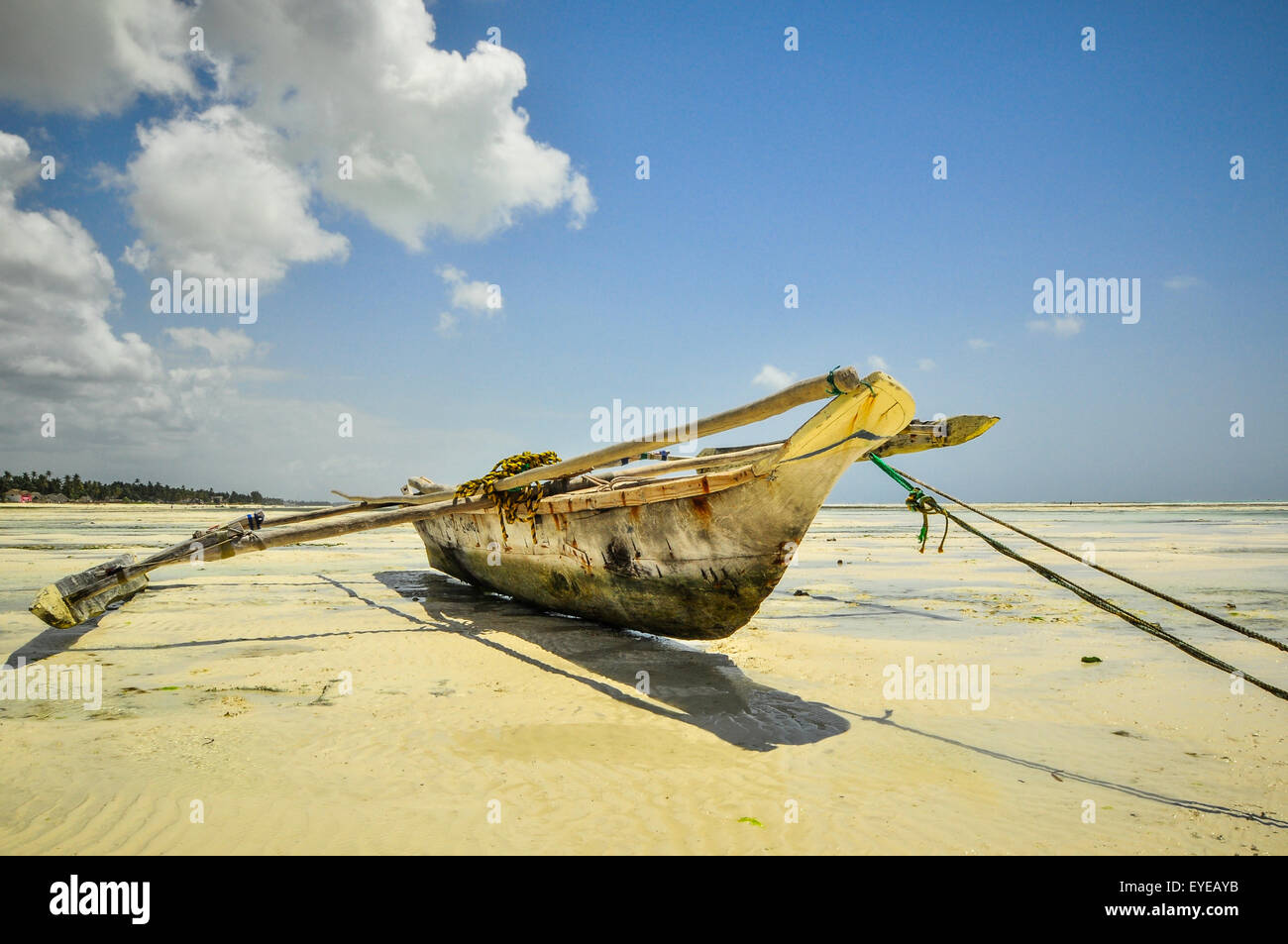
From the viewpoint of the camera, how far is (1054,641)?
6.61m

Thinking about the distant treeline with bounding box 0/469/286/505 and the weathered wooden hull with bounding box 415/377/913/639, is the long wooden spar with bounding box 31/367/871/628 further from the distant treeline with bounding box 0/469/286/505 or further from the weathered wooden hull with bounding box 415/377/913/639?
the distant treeline with bounding box 0/469/286/505

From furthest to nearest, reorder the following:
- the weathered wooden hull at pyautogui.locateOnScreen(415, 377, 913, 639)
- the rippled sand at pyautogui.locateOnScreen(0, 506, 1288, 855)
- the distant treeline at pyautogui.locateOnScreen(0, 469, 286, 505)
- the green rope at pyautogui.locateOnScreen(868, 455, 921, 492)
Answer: the distant treeline at pyautogui.locateOnScreen(0, 469, 286, 505) < the green rope at pyautogui.locateOnScreen(868, 455, 921, 492) < the weathered wooden hull at pyautogui.locateOnScreen(415, 377, 913, 639) < the rippled sand at pyautogui.locateOnScreen(0, 506, 1288, 855)

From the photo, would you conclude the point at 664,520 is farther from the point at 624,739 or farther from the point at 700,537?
the point at 624,739

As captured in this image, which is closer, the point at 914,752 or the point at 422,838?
the point at 422,838

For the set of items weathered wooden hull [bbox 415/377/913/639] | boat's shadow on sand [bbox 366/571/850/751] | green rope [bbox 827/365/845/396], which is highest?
green rope [bbox 827/365/845/396]

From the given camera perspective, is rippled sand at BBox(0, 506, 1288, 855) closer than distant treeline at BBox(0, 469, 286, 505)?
Yes

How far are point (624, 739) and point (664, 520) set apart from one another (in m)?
1.89

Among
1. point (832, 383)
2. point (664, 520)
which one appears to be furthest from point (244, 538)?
point (832, 383)

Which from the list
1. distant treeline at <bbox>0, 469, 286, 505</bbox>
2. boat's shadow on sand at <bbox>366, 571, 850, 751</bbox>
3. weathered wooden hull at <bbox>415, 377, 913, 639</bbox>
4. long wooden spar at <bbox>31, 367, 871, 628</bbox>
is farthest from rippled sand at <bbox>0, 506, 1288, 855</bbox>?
distant treeline at <bbox>0, 469, 286, 505</bbox>

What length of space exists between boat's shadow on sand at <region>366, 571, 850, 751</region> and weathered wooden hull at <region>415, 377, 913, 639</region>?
12.0 inches

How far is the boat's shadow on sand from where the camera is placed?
4.13 metres

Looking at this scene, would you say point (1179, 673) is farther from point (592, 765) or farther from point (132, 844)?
point (132, 844)
